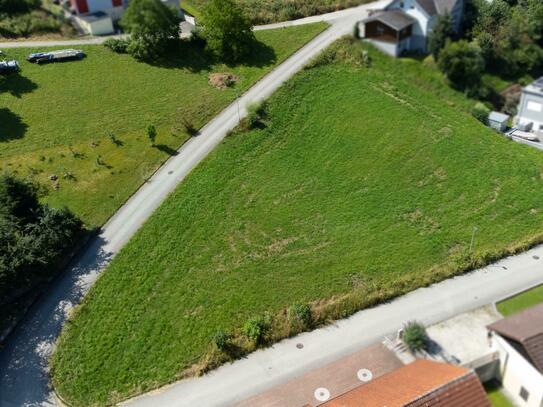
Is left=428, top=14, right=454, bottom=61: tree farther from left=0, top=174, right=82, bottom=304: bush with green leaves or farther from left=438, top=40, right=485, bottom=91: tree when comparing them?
left=0, top=174, right=82, bottom=304: bush with green leaves

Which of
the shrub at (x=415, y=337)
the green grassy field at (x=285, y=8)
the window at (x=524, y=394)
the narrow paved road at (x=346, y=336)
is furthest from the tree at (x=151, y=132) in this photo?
the window at (x=524, y=394)

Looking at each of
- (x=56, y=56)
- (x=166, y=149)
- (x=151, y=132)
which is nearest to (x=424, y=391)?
(x=166, y=149)

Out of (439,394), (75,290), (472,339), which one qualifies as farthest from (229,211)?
(439,394)

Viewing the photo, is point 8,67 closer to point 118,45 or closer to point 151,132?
point 118,45

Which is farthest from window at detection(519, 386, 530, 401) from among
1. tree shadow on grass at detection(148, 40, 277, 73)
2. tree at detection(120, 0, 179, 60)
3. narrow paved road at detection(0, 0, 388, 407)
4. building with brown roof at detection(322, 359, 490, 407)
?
tree at detection(120, 0, 179, 60)

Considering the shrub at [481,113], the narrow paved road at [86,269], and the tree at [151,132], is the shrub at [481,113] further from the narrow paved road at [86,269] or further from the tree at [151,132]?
the tree at [151,132]

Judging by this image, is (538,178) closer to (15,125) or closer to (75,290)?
(75,290)
